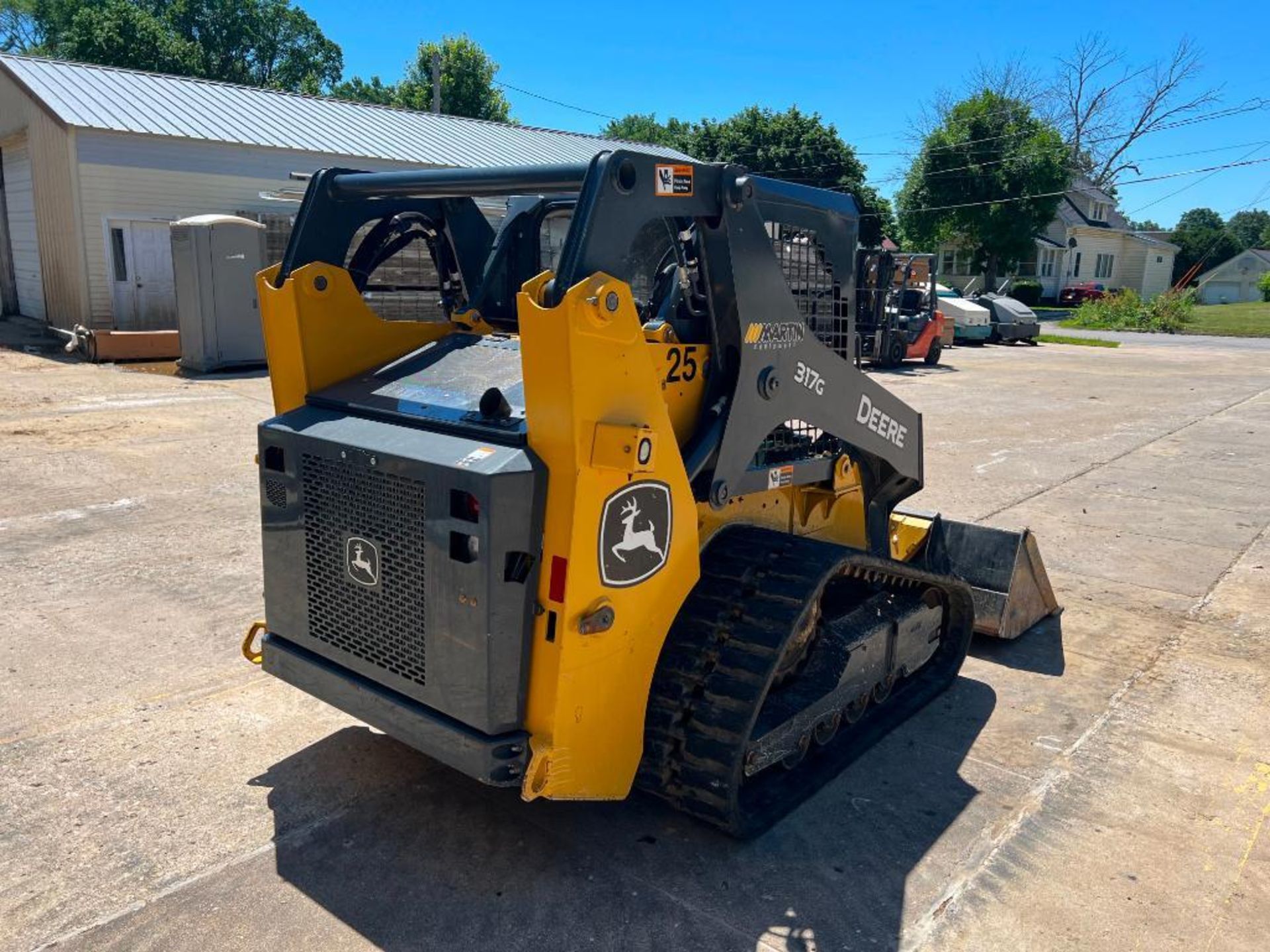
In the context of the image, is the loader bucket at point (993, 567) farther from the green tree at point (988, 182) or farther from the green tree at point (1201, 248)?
the green tree at point (1201, 248)

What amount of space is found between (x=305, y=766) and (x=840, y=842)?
2.07m

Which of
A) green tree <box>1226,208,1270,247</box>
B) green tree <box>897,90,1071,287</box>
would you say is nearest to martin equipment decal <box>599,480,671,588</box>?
green tree <box>897,90,1071,287</box>

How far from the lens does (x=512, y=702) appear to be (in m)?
3.03

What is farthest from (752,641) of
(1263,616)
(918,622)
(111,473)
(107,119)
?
(107,119)

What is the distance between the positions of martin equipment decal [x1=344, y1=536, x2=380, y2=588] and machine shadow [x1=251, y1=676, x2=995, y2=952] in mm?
922

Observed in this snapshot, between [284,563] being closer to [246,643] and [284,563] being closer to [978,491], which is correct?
[246,643]

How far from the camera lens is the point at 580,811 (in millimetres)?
3619

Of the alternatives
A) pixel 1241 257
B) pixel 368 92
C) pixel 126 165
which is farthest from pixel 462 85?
pixel 1241 257

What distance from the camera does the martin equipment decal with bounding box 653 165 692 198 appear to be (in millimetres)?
3020

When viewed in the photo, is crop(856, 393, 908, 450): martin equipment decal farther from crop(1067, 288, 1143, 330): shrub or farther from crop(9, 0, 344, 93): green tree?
crop(9, 0, 344, 93): green tree

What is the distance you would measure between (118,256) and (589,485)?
18.0 meters

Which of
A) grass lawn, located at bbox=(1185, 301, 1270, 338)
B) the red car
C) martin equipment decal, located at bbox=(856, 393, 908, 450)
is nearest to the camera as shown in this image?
martin equipment decal, located at bbox=(856, 393, 908, 450)

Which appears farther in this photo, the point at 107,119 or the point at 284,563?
the point at 107,119

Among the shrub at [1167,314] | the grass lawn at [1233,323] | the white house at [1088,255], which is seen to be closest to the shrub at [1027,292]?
the white house at [1088,255]
